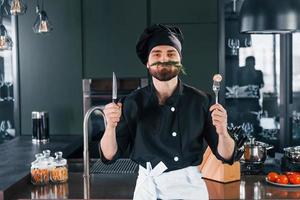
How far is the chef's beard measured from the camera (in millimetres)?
1660

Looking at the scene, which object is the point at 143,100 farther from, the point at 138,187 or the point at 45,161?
the point at 45,161

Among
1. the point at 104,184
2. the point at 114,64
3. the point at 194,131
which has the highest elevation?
the point at 114,64

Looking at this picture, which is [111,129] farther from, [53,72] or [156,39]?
[53,72]

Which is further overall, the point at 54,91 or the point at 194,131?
the point at 54,91

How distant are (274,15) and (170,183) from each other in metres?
1.07

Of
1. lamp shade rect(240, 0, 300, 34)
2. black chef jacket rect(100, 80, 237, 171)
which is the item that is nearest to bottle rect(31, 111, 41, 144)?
lamp shade rect(240, 0, 300, 34)

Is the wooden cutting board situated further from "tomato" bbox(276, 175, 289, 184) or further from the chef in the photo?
the chef

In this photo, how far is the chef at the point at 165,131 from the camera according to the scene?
5.45ft

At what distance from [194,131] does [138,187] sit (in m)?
0.26

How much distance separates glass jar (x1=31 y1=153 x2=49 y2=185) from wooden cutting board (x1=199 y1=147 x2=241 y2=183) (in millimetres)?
738

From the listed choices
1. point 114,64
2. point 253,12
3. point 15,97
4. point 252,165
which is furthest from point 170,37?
point 15,97

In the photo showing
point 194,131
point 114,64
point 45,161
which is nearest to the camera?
point 194,131

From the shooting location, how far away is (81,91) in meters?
4.23

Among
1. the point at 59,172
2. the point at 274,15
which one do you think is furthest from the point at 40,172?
the point at 274,15
